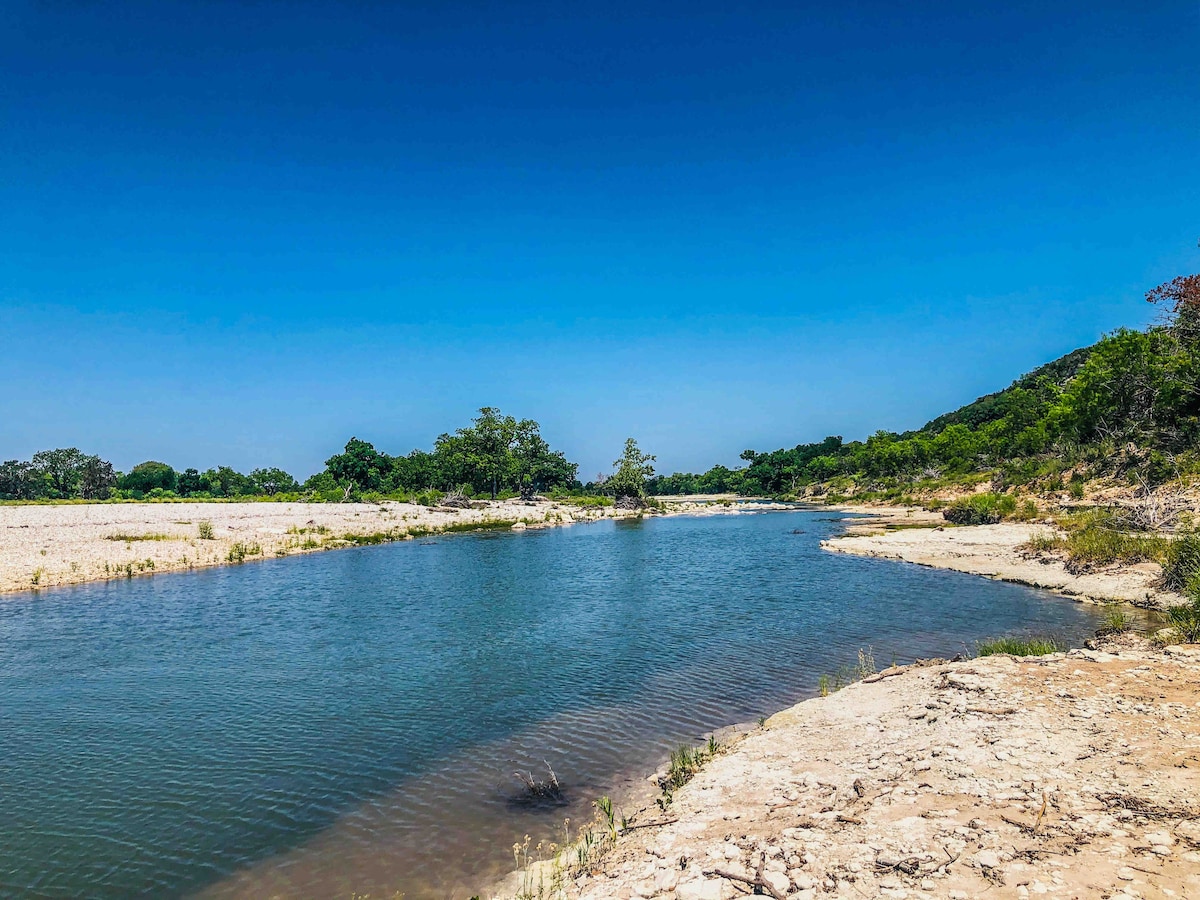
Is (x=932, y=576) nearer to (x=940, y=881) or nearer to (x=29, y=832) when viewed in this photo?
(x=940, y=881)

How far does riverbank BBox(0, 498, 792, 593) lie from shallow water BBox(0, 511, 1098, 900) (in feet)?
17.9

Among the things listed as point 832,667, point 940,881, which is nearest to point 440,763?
point 940,881

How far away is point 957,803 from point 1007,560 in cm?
2774

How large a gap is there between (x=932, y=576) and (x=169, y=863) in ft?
98.0

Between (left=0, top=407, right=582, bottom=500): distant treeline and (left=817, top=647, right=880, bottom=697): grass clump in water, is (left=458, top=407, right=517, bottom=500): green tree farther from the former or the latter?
(left=817, top=647, right=880, bottom=697): grass clump in water

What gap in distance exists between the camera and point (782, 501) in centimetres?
13462

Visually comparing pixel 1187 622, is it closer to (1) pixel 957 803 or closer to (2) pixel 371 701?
(1) pixel 957 803

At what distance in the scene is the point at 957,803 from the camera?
658cm

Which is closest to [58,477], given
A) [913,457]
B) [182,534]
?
[182,534]

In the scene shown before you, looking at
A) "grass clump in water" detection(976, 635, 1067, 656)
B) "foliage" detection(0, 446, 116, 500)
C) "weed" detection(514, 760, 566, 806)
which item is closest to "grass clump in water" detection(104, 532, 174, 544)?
"weed" detection(514, 760, 566, 806)

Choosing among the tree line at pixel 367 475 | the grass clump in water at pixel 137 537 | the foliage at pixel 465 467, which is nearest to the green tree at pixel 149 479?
the tree line at pixel 367 475

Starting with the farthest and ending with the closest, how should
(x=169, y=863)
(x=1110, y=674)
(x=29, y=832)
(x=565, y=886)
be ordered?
(x=1110, y=674) → (x=29, y=832) → (x=169, y=863) → (x=565, y=886)

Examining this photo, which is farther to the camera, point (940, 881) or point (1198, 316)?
point (1198, 316)

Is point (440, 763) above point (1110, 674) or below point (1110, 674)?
below
